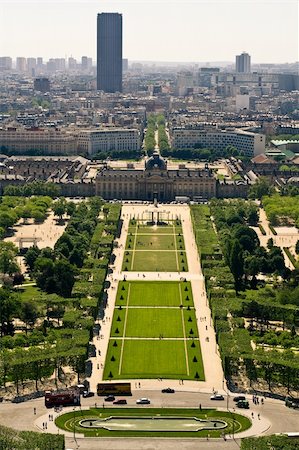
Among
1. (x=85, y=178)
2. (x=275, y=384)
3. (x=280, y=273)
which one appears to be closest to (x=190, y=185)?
(x=85, y=178)

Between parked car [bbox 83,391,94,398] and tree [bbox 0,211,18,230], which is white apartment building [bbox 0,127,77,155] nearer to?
tree [bbox 0,211,18,230]

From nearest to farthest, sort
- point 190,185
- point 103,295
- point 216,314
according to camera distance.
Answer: point 216,314
point 103,295
point 190,185

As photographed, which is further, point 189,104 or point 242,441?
point 189,104

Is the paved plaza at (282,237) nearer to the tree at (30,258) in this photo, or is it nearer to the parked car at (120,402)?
the tree at (30,258)

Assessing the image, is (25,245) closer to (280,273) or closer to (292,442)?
(280,273)

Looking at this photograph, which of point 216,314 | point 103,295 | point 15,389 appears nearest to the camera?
point 15,389

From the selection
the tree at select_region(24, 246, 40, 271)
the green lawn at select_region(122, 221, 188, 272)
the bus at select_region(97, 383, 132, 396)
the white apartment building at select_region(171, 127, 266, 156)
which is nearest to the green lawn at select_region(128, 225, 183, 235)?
the green lawn at select_region(122, 221, 188, 272)
